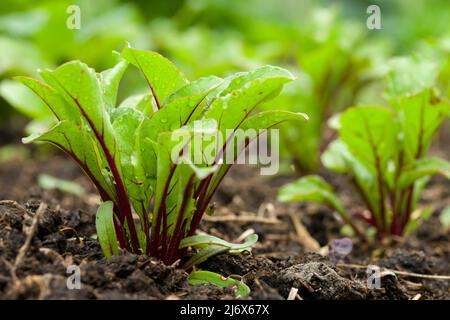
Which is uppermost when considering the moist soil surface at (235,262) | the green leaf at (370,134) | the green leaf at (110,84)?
the green leaf at (110,84)

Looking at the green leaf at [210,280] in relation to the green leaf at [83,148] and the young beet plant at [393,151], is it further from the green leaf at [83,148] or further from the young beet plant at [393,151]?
the young beet plant at [393,151]

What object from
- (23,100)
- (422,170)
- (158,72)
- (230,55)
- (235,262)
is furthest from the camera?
(230,55)

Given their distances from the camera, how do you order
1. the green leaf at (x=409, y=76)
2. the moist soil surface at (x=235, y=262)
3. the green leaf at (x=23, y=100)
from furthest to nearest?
1. the green leaf at (x=23, y=100)
2. the green leaf at (x=409, y=76)
3. the moist soil surface at (x=235, y=262)

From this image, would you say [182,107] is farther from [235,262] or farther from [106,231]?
[235,262]

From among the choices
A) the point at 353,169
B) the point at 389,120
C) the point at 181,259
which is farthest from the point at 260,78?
the point at 353,169

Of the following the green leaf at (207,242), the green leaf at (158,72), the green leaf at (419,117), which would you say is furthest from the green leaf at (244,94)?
the green leaf at (419,117)

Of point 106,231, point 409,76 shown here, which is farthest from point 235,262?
point 409,76
